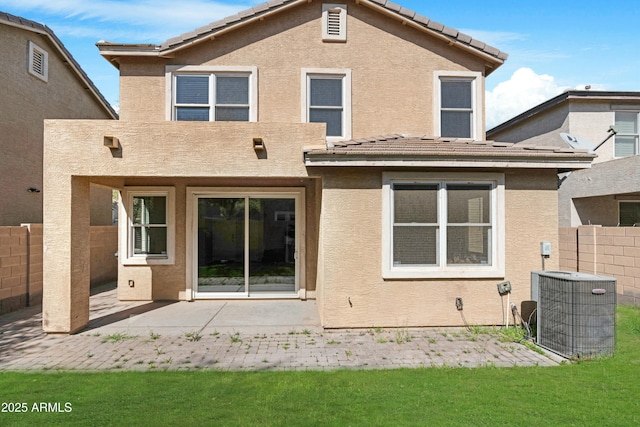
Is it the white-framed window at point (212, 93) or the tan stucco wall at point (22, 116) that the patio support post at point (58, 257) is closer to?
the white-framed window at point (212, 93)

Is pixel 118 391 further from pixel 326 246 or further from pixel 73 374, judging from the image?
pixel 326 246

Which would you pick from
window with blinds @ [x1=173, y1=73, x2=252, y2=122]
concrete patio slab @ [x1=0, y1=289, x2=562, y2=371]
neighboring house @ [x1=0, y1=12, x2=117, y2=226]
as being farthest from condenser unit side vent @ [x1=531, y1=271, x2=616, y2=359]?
neighboring house @ [x1=0, y1=12, x2=117, y2=226]

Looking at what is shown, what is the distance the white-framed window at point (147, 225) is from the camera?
34.9 feet

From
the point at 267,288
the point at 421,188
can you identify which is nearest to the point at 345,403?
the point at 421,188

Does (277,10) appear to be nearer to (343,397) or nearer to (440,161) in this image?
(440,161)

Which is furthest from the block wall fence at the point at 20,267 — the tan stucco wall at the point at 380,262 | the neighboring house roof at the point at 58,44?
the tan stucco wall at the point at 380,262

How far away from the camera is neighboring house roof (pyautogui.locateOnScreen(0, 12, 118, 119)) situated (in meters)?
12.3

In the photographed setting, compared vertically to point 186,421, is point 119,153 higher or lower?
higher

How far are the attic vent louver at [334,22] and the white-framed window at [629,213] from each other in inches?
487

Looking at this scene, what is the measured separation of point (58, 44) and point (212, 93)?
9090mm

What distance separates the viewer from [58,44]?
14570mm

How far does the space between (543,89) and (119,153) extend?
4507 inches

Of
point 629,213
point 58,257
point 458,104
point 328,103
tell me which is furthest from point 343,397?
point 629,213

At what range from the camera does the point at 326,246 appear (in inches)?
313
